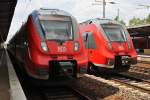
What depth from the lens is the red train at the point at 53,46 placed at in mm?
10422

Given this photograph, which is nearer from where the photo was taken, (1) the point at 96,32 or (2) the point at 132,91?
(2) the point at 132,91

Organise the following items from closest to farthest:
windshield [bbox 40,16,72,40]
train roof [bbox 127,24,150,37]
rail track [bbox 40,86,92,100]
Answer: rail track [bbox 40,86,92,100] → windshield [bbox 40,16,72,40] → train roof [bbox 127,24,150,37]

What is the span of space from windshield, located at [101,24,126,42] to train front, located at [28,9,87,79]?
3.21 metres

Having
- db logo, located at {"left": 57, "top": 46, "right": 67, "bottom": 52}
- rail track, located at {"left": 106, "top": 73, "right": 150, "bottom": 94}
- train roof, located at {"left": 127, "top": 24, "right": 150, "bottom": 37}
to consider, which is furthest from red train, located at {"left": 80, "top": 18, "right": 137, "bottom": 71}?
train roof, located at {"left": 127, "top": 24, "right": 150, "bottom": 37}

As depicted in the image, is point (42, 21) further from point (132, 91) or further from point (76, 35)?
point (132, 91)

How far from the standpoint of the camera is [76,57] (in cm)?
1084

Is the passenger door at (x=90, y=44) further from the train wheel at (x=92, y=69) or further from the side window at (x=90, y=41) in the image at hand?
the train wheel at (x=92, y=69)

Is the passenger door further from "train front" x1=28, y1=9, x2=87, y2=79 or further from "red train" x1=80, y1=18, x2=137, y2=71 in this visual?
"train front" x1=28, y1=9, x2=87, y2=79

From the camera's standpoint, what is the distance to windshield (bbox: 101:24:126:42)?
14.5 meters

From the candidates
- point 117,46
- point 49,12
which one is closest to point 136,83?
point 117,46

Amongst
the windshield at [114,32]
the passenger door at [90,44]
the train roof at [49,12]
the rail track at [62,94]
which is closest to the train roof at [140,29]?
the passenger door at [90,44]

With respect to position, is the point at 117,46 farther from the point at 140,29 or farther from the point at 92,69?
the point at 140,29

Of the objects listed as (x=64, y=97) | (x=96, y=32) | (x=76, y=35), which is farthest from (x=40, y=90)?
(x=96, y=32)

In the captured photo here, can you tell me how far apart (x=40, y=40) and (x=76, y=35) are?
1272mm
